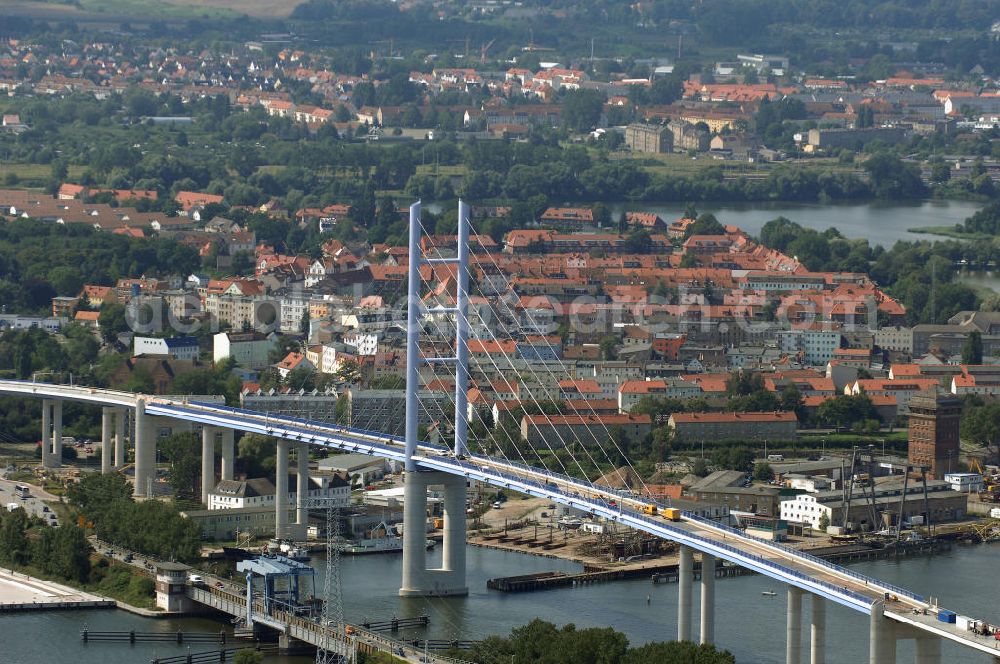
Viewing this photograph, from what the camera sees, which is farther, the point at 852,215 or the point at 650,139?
the point at 650,139

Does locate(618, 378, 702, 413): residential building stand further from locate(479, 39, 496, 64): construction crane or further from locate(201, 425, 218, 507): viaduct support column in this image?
locate(479, 39, 496, 64): construction crane

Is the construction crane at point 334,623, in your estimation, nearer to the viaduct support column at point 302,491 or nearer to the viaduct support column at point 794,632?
the viaduct support column at point 302,491

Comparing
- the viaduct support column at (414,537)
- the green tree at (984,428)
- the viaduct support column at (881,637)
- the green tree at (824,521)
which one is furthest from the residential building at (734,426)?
the viaduct support column at (881,637)

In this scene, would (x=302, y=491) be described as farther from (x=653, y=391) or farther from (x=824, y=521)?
(x=653, y=391)

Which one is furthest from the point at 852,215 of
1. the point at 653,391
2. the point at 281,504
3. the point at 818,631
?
the point at 818,631

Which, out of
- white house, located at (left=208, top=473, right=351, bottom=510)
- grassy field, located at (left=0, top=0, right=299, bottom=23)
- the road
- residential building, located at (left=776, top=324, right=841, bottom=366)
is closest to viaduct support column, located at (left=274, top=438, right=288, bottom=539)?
white house, located at (left=208, top=473, right=351, bottom=510)

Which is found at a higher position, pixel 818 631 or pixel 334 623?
pixel 818 631
